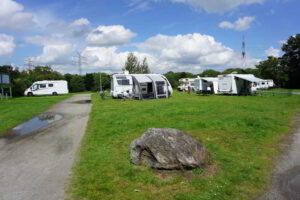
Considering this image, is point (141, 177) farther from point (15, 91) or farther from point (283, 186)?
point (15, 91)

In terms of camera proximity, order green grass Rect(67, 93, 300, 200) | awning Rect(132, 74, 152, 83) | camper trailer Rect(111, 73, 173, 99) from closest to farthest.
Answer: green grass Rect(67, 93, 300, 200), camper trailer Rect(111, 73, 173, 99), awning Rect(132, 74, 152, 83)

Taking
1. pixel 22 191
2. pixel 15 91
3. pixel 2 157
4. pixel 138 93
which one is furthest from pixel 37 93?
pixel 22 191

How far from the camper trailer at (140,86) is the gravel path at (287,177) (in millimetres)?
24529

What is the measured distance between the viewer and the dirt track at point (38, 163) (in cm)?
672

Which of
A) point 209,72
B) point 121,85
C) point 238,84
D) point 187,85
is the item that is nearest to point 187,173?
point 121,85

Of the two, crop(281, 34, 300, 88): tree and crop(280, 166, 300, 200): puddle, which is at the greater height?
crop(281, 34, 300, 88): tree

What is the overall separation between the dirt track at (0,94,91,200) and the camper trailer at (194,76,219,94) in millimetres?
34297

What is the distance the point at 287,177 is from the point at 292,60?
71.1 meters

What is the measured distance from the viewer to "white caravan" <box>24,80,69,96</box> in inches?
2211

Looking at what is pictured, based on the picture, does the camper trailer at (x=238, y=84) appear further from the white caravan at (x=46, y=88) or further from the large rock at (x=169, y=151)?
the large rock at (x=169, y=151)

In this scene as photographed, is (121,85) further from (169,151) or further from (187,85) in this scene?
(169,151)

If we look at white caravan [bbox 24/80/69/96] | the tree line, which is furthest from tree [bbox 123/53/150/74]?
white caravan [bbox 24/80/69/96]

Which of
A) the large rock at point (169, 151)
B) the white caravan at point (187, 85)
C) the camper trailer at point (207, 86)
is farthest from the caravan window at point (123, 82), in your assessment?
the large rock at point (169, 151)

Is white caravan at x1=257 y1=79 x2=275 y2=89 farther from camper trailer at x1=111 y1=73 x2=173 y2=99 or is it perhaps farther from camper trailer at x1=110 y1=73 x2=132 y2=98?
camper trailer at x1=110 y1=73 x2=132 y2=98
